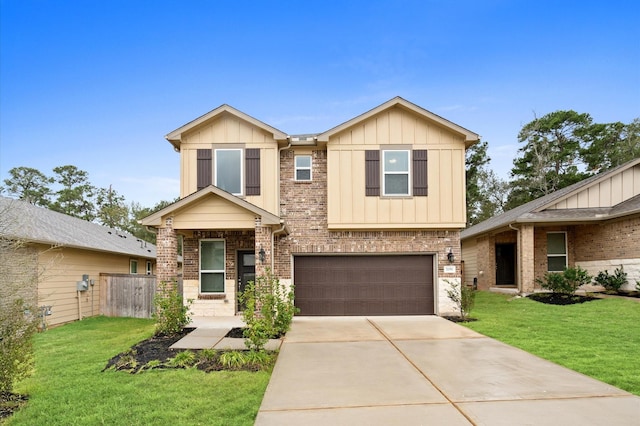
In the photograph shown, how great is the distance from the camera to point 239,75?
55.0 feet

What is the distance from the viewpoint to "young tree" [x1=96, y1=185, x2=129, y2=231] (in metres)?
38.2

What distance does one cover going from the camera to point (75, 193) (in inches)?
1516

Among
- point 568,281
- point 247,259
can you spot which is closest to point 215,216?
point 247,259

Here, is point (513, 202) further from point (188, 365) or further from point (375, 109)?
point (188, 365)

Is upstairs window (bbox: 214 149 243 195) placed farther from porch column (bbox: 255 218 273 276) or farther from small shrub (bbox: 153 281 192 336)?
small shrub (bbox: 153 281 192 336)

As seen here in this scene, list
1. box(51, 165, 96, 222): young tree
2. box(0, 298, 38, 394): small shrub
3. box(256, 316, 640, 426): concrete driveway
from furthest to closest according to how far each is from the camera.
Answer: box(51, 165, 96, 222): young tree, box(0, 298, 38, 394): small shrub, box(256, 316, 640, 426): concrete driveway

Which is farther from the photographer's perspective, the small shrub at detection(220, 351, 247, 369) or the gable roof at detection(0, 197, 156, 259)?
the gable roof at detection(0, 197, 156, 259)

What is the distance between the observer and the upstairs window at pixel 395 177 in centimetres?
1238

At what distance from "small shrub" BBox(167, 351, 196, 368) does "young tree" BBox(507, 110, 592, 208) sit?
3112cm

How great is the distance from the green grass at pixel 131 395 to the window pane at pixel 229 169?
5.88 metres

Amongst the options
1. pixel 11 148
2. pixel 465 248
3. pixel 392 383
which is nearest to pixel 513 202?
pixel 465 248

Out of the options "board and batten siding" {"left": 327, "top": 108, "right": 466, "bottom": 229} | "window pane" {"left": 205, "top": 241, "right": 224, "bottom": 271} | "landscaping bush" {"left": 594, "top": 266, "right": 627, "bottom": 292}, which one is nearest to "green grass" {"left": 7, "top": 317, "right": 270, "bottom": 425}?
"window pane" {"left": 205, "top": 241, "right": 224, "bottom": 271}

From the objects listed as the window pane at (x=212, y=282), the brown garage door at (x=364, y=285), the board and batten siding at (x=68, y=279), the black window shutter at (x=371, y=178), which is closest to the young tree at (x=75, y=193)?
the board and batten siding at (x=68, y=279)

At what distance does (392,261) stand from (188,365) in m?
7.54
